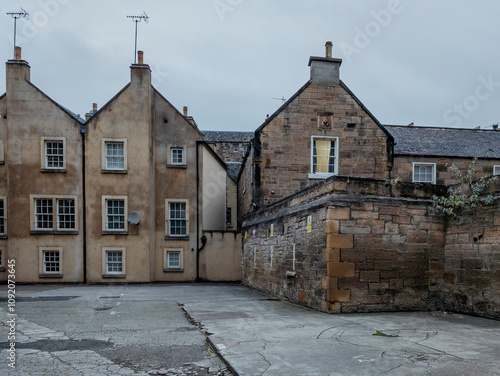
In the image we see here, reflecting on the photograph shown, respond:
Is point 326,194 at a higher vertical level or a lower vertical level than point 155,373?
higher

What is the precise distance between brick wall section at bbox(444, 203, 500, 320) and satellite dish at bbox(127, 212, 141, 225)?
596 inches

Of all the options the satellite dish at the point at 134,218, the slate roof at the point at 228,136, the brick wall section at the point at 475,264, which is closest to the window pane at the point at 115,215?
the satellite dish at the point at 134,218

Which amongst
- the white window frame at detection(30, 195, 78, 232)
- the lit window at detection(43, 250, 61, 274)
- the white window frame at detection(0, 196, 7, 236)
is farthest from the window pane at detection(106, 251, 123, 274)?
the white window frame at detection(0, 196, 7, 236)

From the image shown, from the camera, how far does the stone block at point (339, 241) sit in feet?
32.6

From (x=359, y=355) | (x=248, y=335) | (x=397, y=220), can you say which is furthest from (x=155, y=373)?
(x=397, y=220)

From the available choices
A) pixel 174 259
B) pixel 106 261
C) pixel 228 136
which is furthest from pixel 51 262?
pixel 228 136

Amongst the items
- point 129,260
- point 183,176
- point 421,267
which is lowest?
point 129,260

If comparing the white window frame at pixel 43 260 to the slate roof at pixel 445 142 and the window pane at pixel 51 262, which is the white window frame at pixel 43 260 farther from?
the slate roof at pixel 445 142

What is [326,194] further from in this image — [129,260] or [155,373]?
[129,260]

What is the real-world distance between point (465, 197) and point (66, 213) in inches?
722

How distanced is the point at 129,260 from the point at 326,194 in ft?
46.6

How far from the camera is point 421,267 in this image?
10.6 m

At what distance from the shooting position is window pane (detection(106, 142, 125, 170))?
2245 cm

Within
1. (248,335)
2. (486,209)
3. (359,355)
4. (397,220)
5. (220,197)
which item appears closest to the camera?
(359,355)
